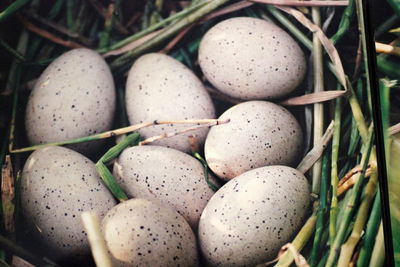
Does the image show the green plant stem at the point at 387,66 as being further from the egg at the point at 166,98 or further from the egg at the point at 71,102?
the egg at the point at 71,102

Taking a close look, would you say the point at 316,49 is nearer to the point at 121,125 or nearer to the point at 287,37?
the point at 287,37

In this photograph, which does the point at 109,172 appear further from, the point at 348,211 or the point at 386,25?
the point at 386,25

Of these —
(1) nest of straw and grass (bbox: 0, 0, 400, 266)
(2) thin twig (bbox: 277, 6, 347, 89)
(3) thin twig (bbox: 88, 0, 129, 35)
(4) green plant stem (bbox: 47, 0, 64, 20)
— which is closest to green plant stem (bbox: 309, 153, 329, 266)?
(1) nest of straw and grass (bbox: 0, 0, 400, 266)

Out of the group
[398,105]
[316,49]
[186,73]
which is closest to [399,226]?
[398,105]

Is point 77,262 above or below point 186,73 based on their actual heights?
below

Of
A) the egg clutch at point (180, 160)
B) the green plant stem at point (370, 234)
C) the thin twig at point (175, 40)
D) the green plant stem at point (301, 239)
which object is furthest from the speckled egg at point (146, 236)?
the thin twig at point (175, 40)

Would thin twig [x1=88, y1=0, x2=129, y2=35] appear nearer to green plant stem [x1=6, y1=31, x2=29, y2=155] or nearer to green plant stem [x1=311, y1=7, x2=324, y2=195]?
green plant stem [x1=6, y1=31, x2=29, y2=155]
